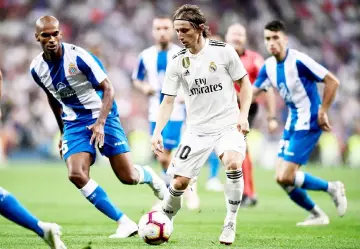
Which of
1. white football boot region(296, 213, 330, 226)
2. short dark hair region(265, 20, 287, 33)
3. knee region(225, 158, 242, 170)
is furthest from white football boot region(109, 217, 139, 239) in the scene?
short dark hair region(265, 20, 287, 33)

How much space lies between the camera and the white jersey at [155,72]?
39.3ft

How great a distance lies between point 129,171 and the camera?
28.2ft

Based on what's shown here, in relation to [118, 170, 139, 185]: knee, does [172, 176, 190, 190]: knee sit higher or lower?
higher

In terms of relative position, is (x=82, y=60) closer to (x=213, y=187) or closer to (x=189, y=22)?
(x=189, y=22)

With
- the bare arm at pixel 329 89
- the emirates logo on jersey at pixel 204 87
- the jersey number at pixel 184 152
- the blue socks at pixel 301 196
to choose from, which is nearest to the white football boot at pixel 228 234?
the jersey number at pixel 184 152

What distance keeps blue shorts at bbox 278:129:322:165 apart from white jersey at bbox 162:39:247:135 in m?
2.23

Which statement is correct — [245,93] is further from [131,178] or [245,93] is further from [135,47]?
[135,47]

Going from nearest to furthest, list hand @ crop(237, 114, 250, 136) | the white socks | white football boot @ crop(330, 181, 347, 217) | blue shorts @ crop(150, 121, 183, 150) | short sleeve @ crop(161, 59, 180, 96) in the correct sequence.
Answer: hand @ crop(237, 114, 250, 136)
the white socks
short sleeve @ crop(161, 59, 180, 96)
white football boot @ crop(330, 181, 347, 217)
blue shorts @ crop(150, 121, 183, 150)

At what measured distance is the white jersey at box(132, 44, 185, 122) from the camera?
1198cm

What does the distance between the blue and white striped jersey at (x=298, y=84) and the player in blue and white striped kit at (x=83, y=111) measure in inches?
94.5

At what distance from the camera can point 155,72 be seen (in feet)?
39.7

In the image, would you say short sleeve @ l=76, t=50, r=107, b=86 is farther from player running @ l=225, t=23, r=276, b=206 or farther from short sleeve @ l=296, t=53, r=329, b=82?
player running @ l=225, t=23, r=276, b=206

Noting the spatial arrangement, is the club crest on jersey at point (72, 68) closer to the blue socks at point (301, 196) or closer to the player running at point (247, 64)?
the blue socks at point (301, 196)

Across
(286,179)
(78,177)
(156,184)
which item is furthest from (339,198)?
(78,177)
